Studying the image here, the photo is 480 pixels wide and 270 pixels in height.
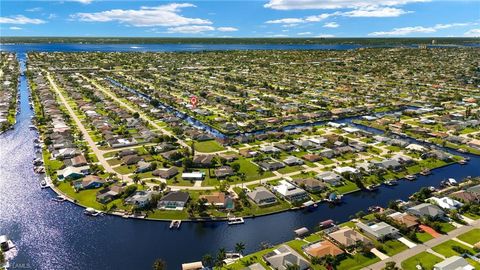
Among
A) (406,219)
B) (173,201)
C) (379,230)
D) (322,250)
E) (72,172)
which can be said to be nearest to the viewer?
(322,250)

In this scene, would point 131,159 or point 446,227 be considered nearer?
point 446,227

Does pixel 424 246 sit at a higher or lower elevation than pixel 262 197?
lower

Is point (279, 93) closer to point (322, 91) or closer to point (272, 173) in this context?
point (322, 91)

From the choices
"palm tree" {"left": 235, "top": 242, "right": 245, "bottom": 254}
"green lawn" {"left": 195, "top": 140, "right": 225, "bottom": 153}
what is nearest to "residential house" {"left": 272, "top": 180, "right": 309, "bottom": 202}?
"palm tree" {"left": 235, "top": 242, "right": 245, "bottom": 254}

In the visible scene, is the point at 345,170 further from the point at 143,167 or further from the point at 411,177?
the point at 143,167

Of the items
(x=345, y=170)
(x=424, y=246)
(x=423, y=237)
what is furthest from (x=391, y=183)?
(x=424, y=246)

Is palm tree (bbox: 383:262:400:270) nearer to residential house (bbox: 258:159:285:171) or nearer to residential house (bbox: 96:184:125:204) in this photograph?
residential house (bbox: 258:159:285:171)
